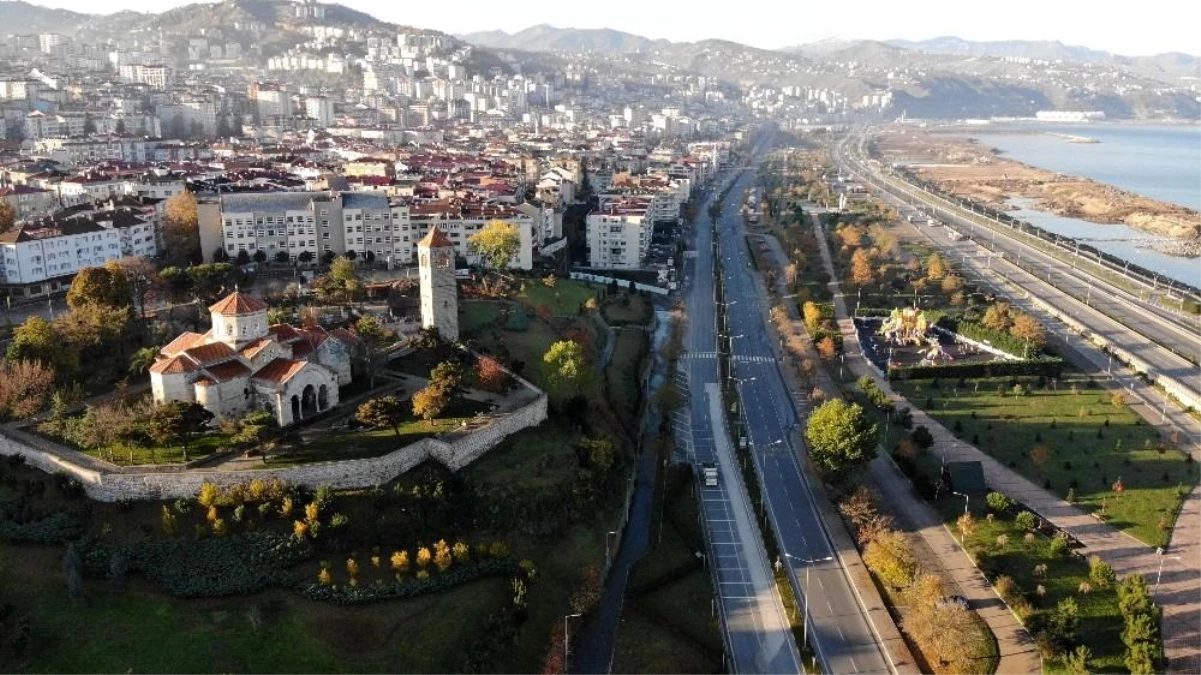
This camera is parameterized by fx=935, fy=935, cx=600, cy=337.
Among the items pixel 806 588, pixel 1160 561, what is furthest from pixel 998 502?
pixel 806 588

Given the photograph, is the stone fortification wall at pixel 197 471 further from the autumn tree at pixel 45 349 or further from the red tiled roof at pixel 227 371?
the red tiled roof at pixel 227 371

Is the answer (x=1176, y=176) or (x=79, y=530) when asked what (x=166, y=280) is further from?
(x=1176, y=176)

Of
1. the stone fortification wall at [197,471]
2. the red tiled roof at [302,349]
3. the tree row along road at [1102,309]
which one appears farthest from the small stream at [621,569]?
the tree row along road at [1102,309]

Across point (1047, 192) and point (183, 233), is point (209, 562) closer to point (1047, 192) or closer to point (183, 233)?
point (183, 233)

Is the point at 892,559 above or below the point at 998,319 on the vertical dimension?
below

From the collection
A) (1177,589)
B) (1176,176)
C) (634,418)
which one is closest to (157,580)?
(634,418)

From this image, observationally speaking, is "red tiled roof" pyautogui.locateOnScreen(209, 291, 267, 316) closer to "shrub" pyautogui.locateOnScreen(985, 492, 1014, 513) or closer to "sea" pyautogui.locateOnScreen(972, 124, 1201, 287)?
"shrub" pyautogui.locateOnScreen(985, 492, 1014, 513)
